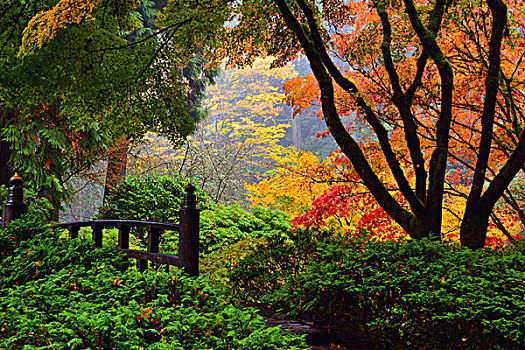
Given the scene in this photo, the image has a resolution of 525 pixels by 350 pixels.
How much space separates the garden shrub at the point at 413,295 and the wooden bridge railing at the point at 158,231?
73 centimetres

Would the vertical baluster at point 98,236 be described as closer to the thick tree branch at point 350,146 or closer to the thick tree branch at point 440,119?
the thick tree branch at point 350,146

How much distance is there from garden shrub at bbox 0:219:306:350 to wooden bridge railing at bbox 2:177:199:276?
46 centimetres

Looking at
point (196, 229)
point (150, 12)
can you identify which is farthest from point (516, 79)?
point (150, 12)

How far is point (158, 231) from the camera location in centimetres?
407

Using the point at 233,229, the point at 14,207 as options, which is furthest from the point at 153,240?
the point at 233,229

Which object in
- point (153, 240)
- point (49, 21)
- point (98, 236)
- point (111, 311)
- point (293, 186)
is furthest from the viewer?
point (293, 186)

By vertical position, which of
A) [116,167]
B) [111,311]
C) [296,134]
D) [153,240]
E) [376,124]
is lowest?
[111,311]

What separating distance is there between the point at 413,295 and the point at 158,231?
2407 millimetres

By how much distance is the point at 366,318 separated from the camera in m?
3.02

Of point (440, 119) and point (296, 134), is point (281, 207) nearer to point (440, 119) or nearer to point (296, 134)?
point (440, 119)

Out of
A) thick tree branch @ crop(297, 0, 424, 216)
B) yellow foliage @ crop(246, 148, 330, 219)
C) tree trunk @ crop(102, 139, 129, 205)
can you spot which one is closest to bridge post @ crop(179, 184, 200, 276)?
thick tree branch @ crop(297, 0, 424, 216)

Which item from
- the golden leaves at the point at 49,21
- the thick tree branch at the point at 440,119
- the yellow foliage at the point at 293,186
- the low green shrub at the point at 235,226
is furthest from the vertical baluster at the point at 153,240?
the yellow foliage at the point at 293,186

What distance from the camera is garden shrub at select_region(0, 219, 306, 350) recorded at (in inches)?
70.2

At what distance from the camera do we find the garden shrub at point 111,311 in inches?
70.2
